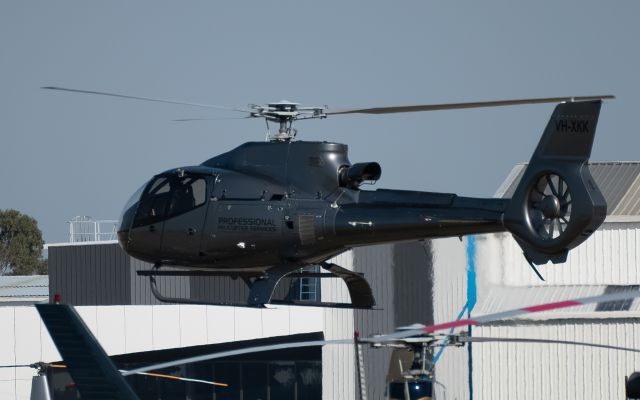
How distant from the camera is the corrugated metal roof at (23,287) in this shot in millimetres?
56291

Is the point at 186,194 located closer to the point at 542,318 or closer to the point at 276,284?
the point at 276,284

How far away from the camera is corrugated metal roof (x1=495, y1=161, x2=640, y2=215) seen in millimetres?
40781

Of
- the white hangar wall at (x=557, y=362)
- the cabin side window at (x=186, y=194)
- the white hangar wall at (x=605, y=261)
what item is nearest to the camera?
the cabin side window at (x=186, y=194)

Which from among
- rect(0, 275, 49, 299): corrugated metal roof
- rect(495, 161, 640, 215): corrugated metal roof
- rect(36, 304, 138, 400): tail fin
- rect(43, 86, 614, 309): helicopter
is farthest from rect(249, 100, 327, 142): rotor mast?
rect(0, 275, 49, 299): corrugated metal roof

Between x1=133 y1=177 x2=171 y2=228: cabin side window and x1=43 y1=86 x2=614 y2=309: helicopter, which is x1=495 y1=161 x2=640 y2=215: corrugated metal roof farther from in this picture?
x1=133 y1=177 x2=171 y2=228: cabin side window

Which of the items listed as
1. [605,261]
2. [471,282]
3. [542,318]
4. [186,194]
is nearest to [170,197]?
[186,194]

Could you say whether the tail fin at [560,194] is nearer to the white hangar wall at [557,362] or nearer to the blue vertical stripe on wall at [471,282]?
the blue vertical stripe on wall at [471,282]

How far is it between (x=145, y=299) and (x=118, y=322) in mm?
14881

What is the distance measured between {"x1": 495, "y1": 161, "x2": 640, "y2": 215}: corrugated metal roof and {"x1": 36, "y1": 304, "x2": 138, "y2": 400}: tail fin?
2895 cm

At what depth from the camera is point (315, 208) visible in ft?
70.1

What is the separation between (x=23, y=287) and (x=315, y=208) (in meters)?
41.4

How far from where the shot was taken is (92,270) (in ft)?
163

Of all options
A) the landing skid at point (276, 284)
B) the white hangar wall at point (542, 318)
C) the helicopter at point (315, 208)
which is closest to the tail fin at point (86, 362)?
the helicopter at point (315, 208)

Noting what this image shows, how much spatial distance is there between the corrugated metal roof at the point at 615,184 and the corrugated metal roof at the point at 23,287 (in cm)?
2275
